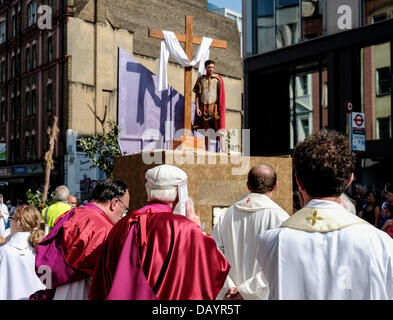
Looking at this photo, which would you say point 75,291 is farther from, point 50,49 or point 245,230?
point 50,49

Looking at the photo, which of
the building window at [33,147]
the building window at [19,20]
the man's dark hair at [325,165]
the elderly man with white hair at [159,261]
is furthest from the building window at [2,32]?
the man's dark hair at [325,165]

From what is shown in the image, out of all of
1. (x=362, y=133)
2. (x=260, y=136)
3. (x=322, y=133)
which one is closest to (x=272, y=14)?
(x=260, y=136)

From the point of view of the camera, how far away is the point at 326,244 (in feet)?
8.25

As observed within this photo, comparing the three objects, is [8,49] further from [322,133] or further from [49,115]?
[322,133]

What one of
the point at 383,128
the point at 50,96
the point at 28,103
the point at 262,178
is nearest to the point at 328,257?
the point at 262,178

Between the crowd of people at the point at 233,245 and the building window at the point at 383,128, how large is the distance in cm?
1379

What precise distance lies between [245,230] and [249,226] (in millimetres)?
54

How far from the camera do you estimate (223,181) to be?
657 cm

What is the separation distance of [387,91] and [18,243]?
14515mm

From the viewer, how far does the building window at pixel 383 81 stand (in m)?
17.5

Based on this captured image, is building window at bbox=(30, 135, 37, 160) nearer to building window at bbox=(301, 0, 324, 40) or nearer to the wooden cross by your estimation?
building window at bbox=(301, 0, 324, 40)

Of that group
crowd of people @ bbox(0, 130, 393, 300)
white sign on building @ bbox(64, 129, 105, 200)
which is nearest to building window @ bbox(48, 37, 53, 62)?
white sign on building @ bbox(64, 129, 105, 200)

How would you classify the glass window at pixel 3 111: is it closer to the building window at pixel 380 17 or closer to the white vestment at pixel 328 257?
the building window at pixel 380 17
